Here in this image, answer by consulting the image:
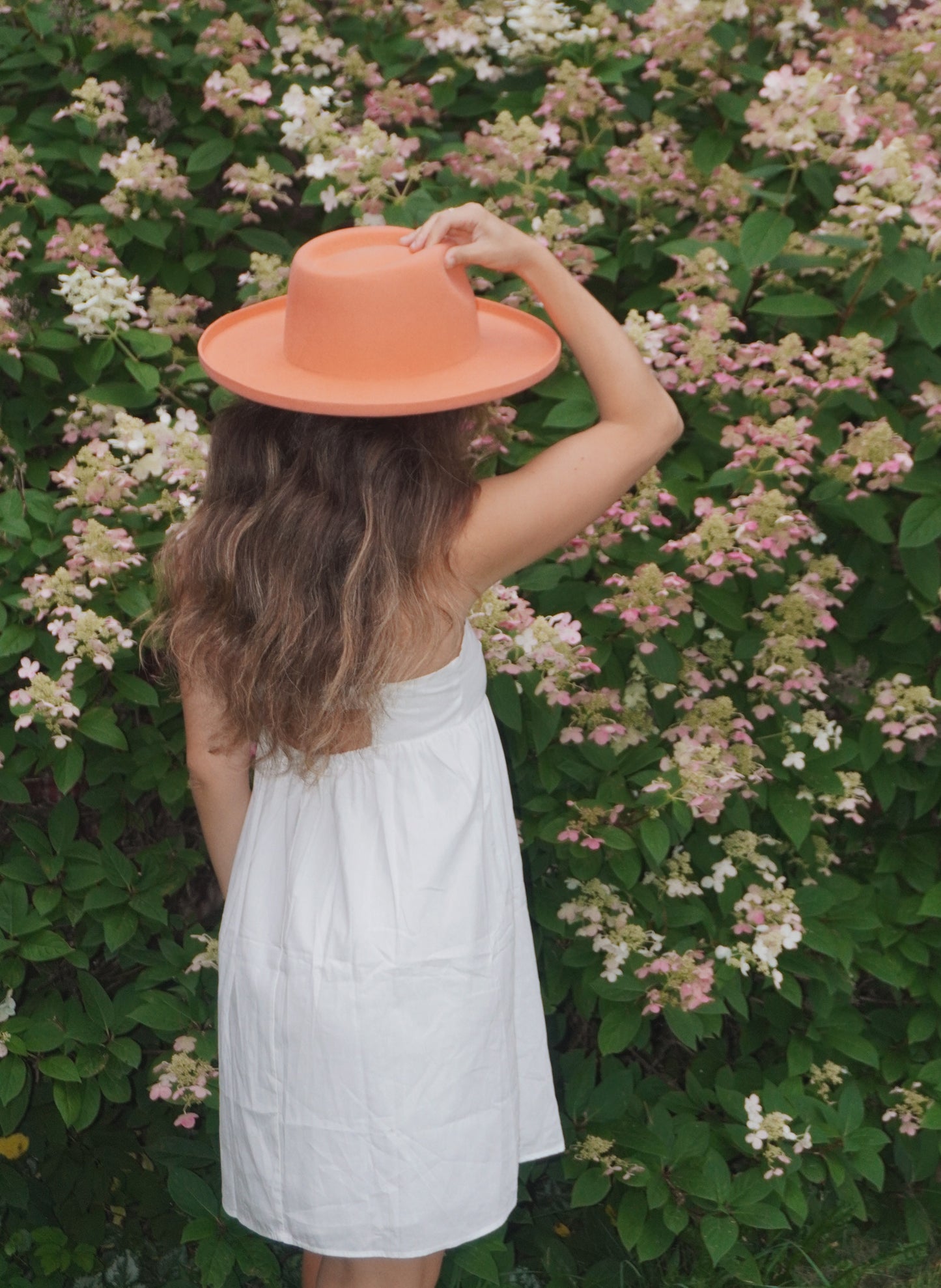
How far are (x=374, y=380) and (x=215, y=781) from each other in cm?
69

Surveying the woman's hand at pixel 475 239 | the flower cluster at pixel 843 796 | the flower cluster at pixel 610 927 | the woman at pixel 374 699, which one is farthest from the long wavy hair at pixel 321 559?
the flower cluster at pixel 843 796

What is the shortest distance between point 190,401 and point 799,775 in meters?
1.36

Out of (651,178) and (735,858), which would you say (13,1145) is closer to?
(735,858)

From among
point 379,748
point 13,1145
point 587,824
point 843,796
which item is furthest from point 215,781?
point 13,1145

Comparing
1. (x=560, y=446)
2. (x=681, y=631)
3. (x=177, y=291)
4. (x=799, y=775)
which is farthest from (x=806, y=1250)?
(x=177, y=291)

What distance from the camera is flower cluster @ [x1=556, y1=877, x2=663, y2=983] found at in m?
2.28

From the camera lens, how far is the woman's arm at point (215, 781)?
184 centimetres

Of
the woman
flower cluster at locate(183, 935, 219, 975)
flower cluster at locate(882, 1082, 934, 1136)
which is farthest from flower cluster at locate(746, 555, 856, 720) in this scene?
flower cluster at locate(183, 935, 219, 975)

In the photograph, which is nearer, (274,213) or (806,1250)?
(806,1250)

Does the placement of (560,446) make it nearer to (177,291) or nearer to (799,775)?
(799,775)

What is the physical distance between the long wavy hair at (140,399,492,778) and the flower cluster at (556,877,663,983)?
72 cm

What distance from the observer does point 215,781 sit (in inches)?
77.0

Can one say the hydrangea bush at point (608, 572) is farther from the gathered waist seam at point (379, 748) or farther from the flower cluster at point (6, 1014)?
the gathered waist seam at point (379, 748)

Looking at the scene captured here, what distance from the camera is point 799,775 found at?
7.95 feet
